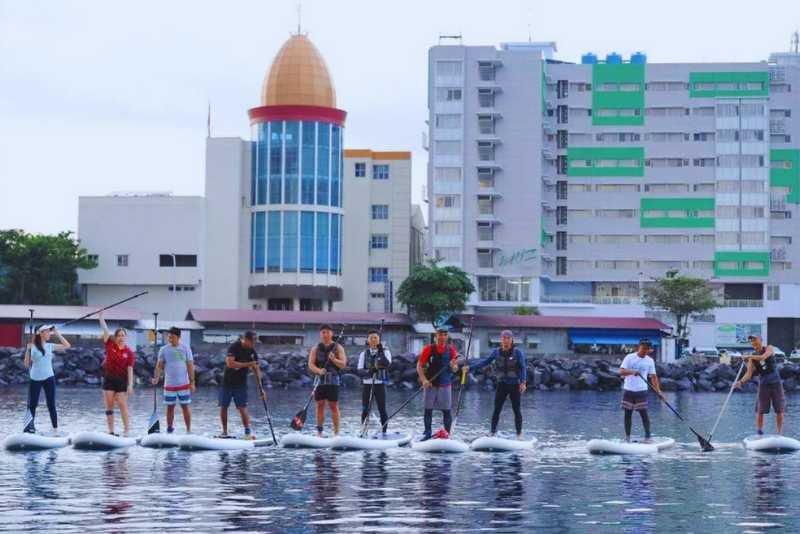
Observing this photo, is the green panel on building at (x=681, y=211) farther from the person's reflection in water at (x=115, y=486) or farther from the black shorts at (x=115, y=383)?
the person's reflection in water at (x=115, y=486)

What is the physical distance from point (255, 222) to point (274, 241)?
2724 mm

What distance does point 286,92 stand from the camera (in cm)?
11419

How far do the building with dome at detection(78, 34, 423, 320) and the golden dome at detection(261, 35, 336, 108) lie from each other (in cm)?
9

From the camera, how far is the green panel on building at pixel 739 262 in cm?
12769

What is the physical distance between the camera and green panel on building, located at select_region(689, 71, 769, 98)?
5030 inches

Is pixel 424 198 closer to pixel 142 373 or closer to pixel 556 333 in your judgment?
pixel 556 333

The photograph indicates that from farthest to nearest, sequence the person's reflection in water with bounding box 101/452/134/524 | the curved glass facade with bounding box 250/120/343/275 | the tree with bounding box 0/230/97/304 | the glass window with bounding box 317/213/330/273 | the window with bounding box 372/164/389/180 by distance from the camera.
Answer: the window with bounding box 372/164/389/180 < the glass window with bounding box 317/213/330/273 < the curved glass facade with bounding box 250/120/343/275 < the tree with bounding box 0/230/97/304 < the person's reflection in water with bounding box 101/452/134/524

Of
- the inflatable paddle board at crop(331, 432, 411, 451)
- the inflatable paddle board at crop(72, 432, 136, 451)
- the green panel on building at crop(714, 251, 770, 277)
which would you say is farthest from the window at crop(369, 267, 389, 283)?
the inflatable paddle board at crop(72, 432, 136, 451)

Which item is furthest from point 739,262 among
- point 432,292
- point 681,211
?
point 432,292

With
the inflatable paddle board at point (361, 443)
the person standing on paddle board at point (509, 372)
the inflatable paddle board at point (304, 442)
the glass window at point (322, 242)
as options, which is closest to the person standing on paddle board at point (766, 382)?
the person standing on paddle board at point (509, 372)

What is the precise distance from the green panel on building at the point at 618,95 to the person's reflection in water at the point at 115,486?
11003cm

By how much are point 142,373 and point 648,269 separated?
67385mm

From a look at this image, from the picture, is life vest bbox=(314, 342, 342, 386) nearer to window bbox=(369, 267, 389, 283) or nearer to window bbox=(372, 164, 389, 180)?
window bbox=(369, 267, 389, 283)

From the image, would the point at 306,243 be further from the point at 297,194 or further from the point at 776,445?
the point at 776,445
